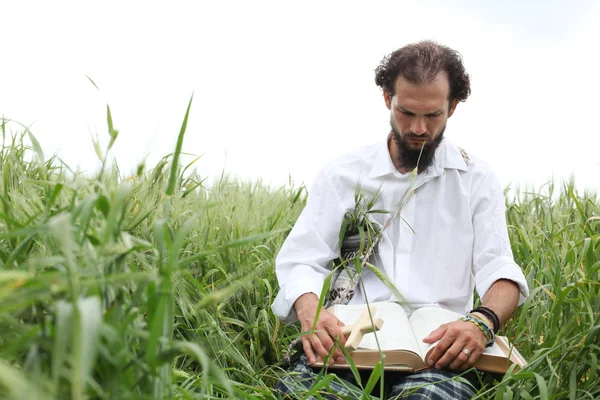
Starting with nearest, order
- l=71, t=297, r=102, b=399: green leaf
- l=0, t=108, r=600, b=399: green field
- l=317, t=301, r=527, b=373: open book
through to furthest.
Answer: l=71, t=297, r=102, b=399: green leaf
l=0, t=108, r=600, b=399: green field
l=317, t=301, r=527, b=373: open book

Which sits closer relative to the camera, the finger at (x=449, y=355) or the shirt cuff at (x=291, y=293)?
the finger at (x=449, y=355)

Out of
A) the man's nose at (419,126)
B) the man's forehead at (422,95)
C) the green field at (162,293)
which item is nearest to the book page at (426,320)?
the green field at (162,293)

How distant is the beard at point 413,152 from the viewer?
262 cm

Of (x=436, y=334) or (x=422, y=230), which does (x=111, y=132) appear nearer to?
(x=436, y=334)

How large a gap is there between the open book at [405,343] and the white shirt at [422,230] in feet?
0.59

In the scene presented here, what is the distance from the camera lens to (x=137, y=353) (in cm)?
112

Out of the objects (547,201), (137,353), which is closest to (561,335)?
(137,353)

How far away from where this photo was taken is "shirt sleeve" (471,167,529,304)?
2.42 meters

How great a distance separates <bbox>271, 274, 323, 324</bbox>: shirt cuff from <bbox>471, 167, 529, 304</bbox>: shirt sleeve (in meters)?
0.61

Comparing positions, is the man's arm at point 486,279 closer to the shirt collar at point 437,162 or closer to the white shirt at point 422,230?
the white shirt at point 422,230

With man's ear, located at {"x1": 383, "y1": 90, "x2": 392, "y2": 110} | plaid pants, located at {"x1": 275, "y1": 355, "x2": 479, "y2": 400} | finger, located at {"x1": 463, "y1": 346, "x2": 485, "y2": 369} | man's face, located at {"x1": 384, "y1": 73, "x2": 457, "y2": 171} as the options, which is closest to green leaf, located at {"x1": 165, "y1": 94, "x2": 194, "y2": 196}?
plaid pants, located at {"x1": 275, "y1": 355, "x2": 479, "y2": 400}

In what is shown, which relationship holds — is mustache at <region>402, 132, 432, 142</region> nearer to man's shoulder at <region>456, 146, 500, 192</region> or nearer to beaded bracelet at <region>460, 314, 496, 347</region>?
man's shoulder at <region>456, 146, 500, 192</region>

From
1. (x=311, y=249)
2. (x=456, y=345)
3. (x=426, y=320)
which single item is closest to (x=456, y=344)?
(x=456, y=345)

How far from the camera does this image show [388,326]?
2.11m
